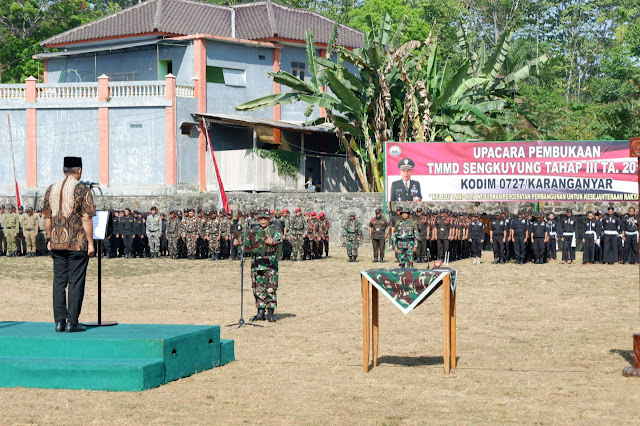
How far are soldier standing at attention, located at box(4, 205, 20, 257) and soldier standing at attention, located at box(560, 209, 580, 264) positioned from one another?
17.0m

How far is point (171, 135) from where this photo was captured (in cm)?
3644

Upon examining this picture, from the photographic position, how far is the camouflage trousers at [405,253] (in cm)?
1933

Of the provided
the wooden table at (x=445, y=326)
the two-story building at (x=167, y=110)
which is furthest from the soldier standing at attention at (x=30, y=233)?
the wooden table at (x=445, y=326)

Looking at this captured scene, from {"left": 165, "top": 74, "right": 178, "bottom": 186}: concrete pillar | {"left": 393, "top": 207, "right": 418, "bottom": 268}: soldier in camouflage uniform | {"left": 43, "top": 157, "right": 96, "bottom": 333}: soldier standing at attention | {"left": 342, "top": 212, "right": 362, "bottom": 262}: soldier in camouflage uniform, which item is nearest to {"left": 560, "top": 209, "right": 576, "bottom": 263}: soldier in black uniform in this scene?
{"left": 342, "top": 212, "right": 362, "bottom": 262}: soldier in camouflage uniform

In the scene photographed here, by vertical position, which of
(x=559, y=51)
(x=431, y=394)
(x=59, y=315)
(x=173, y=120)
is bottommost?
(x=431, y=394)

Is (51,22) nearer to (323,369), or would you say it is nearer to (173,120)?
(173,120)

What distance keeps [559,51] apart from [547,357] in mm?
51955

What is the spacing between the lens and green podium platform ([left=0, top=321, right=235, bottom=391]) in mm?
8805

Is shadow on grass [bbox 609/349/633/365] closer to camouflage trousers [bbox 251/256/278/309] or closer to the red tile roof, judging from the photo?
camouflage trousers [bbox 251/256/278/309]

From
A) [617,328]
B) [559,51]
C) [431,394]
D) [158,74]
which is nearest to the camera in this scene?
[431,394]

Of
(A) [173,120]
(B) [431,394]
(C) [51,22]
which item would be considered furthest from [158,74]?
(B) [431,394]

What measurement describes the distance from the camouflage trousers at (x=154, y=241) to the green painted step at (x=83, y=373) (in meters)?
19.8

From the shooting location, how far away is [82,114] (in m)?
37.3

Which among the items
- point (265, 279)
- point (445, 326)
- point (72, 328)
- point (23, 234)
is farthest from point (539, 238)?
point (72, 328)
